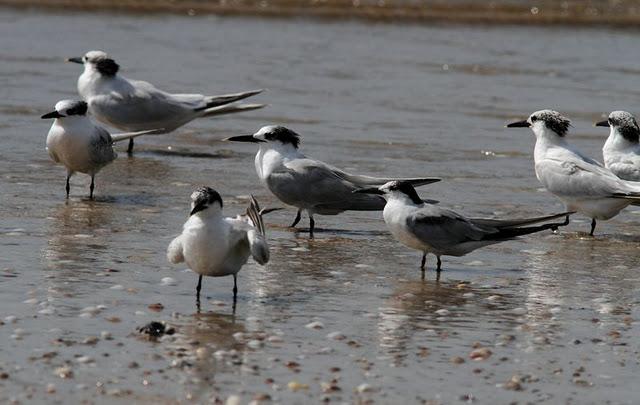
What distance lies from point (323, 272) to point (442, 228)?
69 cm

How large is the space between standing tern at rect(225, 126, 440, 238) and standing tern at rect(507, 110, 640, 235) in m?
1.14

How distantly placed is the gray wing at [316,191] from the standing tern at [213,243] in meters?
1.99

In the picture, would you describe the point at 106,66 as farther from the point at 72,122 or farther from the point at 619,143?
the point at 619,143

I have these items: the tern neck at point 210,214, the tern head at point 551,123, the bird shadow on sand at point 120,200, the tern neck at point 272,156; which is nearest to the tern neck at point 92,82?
the bird shadow on sand at point 120,200

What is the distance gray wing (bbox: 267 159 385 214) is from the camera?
28.8ft

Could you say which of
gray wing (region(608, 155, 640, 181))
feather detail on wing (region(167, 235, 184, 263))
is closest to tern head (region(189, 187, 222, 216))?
feather detail on wing (region(167, 235, 184, 263))

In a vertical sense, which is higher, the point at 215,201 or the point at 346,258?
Answer: the point at 215,201

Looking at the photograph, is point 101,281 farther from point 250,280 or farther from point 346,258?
point 346,258

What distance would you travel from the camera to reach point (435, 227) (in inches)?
299

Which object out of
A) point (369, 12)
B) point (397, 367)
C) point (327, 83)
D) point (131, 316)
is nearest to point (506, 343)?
point (397, 367)

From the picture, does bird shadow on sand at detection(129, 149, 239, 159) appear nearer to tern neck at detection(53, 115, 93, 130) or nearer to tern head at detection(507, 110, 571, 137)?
tern neck at detection(53, 115, 93, 130)

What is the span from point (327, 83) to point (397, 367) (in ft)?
32.5

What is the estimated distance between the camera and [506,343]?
20.5 feet

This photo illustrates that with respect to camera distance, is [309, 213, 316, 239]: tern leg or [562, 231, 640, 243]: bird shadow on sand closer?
[309, 213, 316, 239]: tern leg
